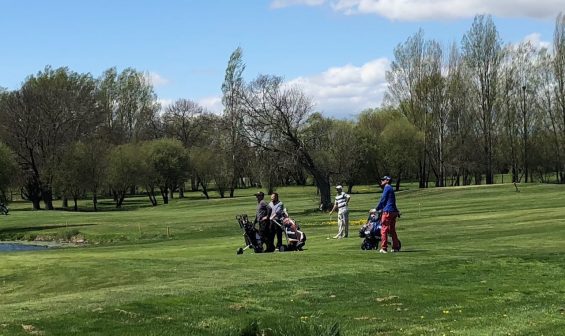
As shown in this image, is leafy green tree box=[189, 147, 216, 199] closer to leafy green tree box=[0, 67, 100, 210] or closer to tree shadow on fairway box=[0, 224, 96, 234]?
leafy green tree box=[0, 67, 100, 210]

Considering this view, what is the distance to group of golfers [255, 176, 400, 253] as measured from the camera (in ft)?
65.5

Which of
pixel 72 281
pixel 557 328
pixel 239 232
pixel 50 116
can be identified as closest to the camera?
pixel 557 328

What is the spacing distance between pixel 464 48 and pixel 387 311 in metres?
83.6

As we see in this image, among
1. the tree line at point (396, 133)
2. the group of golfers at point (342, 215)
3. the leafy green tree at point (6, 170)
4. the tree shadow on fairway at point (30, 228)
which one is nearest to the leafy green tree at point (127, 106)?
the tree line at point (396, 133)

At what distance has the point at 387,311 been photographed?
1208 centimetres

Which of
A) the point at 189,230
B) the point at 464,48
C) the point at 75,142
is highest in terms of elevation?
the point at 464,48

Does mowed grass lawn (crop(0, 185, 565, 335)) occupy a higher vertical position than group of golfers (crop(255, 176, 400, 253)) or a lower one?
lower

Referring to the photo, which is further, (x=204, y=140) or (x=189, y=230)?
(x=204, y=140)

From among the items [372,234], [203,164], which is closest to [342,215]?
[372,234]

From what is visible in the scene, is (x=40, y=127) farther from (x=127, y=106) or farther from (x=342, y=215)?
(x=342, y=215)

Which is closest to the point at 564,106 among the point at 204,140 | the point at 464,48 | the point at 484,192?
the point at 464,48

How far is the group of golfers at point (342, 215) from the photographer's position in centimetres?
1997

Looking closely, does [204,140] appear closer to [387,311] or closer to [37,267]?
[37,267]

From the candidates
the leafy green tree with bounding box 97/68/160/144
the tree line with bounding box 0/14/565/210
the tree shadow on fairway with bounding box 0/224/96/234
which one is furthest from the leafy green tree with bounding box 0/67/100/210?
the tree shadow on fairway with bounding box 0/224/96/234
